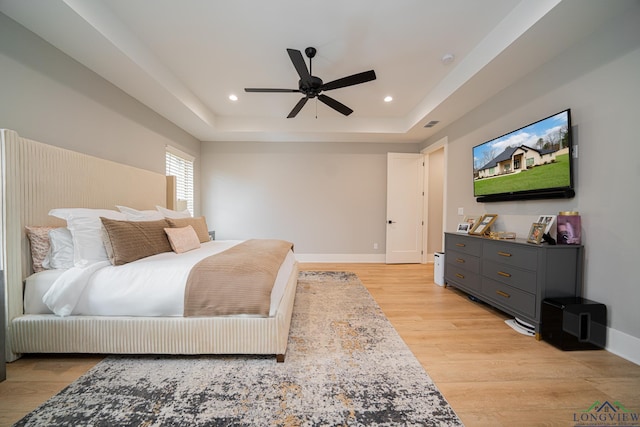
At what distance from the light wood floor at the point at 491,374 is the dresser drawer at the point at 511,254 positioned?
0.63 meters

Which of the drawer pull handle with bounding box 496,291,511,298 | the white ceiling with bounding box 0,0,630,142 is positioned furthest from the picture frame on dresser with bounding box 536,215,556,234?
the white ceiling with bounding box 0,0,630,142

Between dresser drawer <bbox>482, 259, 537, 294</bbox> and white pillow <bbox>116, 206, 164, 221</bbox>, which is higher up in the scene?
white pillow <bbox>116, 206, 164, 221</bbox>

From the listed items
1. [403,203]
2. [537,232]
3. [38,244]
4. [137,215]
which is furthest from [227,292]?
[403,203]

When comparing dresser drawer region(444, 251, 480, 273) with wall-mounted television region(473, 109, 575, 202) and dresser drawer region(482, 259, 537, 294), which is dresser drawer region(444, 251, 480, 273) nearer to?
dresser drawer region(482, 259, 537, 294)

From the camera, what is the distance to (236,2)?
192cm

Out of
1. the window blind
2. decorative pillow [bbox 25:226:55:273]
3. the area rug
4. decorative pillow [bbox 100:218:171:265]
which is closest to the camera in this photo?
the area rug

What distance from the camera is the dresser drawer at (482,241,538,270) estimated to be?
1.97 meters

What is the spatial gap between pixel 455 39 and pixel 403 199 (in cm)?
293

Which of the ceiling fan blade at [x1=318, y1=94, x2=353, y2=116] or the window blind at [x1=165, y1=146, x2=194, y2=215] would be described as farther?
the window blind at [x1=165, y1=146, x2=194, y2=215]

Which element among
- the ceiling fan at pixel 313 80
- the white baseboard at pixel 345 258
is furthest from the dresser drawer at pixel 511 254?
the white baseboard at pixel 345 258

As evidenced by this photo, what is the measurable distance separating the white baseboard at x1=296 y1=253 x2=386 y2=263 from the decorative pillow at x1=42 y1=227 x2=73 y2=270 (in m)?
3.49

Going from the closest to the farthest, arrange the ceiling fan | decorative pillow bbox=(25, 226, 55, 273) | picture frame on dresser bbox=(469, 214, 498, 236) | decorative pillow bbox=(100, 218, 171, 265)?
decorative pillow bbox=(25, 226, 55, 273) → decorative pillow bbox=(100, 218, 171, 265) → the ceiling fan → picture frame on dresser bbox=(469, 214, 498, 236)

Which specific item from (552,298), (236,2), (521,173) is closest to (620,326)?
(552,298)

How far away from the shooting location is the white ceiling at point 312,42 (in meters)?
1.83
